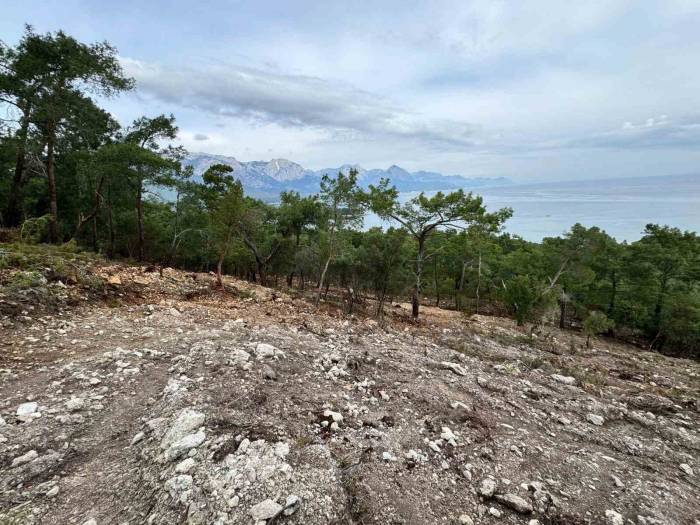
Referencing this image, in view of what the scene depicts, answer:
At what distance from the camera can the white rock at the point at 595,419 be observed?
667 centimetres

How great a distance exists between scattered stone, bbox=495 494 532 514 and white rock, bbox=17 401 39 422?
607 cm

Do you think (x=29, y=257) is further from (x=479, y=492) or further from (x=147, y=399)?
(x=479, y=492)

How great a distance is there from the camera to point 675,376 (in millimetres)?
13047

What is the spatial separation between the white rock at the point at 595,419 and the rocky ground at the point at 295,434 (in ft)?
0.20

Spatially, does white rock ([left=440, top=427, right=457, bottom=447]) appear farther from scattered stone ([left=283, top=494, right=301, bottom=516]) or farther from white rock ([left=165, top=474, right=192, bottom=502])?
white rock ([left=165, top=474, right=192, bottom=502])

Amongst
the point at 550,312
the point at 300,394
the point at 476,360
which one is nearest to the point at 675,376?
the point at 550,312

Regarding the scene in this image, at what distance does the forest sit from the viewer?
14.5 metres

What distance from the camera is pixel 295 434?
4527mm

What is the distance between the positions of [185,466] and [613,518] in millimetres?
5097

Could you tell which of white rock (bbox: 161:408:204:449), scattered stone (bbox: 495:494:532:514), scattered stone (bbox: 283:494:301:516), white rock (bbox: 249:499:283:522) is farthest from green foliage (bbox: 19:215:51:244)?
scattered stone (bbox: 495:494:532:514)

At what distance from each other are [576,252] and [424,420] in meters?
26.7

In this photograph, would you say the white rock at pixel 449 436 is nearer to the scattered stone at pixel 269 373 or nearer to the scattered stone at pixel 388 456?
the scattered stone at pixel 388 456

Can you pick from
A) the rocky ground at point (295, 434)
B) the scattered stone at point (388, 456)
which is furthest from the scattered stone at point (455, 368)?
the scattered stone at point (388, 456)

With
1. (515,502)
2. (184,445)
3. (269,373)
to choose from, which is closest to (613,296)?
(515,502)
